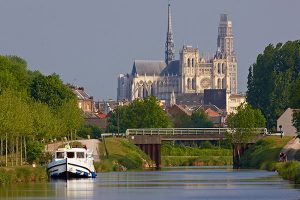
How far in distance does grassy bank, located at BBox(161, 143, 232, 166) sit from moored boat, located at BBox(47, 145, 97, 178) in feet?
197

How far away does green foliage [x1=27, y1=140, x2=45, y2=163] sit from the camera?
11994cm

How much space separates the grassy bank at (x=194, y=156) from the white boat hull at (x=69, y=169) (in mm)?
60384

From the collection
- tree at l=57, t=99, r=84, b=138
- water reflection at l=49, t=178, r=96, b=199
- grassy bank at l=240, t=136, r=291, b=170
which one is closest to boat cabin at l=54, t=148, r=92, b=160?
water reflection at l=49, t=178, r=96, b=199

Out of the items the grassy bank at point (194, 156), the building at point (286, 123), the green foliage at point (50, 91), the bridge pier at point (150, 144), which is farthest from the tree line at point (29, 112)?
the building at point (286, 123)

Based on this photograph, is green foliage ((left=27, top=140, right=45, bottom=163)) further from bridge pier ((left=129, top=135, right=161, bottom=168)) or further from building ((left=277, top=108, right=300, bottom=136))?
building ((left=277, top=108, right=300, bottom=136))

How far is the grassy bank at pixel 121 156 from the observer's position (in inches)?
5486

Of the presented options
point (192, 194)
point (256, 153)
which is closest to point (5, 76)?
point (256, 153)

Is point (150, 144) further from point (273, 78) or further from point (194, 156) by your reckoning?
point (273, 78)

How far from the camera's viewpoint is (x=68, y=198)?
80.4m

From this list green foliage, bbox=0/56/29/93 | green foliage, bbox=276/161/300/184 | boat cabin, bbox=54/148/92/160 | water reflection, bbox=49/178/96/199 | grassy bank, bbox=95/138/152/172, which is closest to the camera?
water reflection, bbox=49/178/96/199

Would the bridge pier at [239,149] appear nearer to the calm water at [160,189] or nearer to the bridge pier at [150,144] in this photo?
the bridge pier at [150,144]

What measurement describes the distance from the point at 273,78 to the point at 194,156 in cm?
1819

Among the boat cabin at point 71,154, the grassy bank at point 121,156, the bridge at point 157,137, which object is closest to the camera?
the boat cabin at point 71,154

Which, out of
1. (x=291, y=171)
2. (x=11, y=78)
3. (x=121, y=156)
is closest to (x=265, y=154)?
(x=121, y=156)
